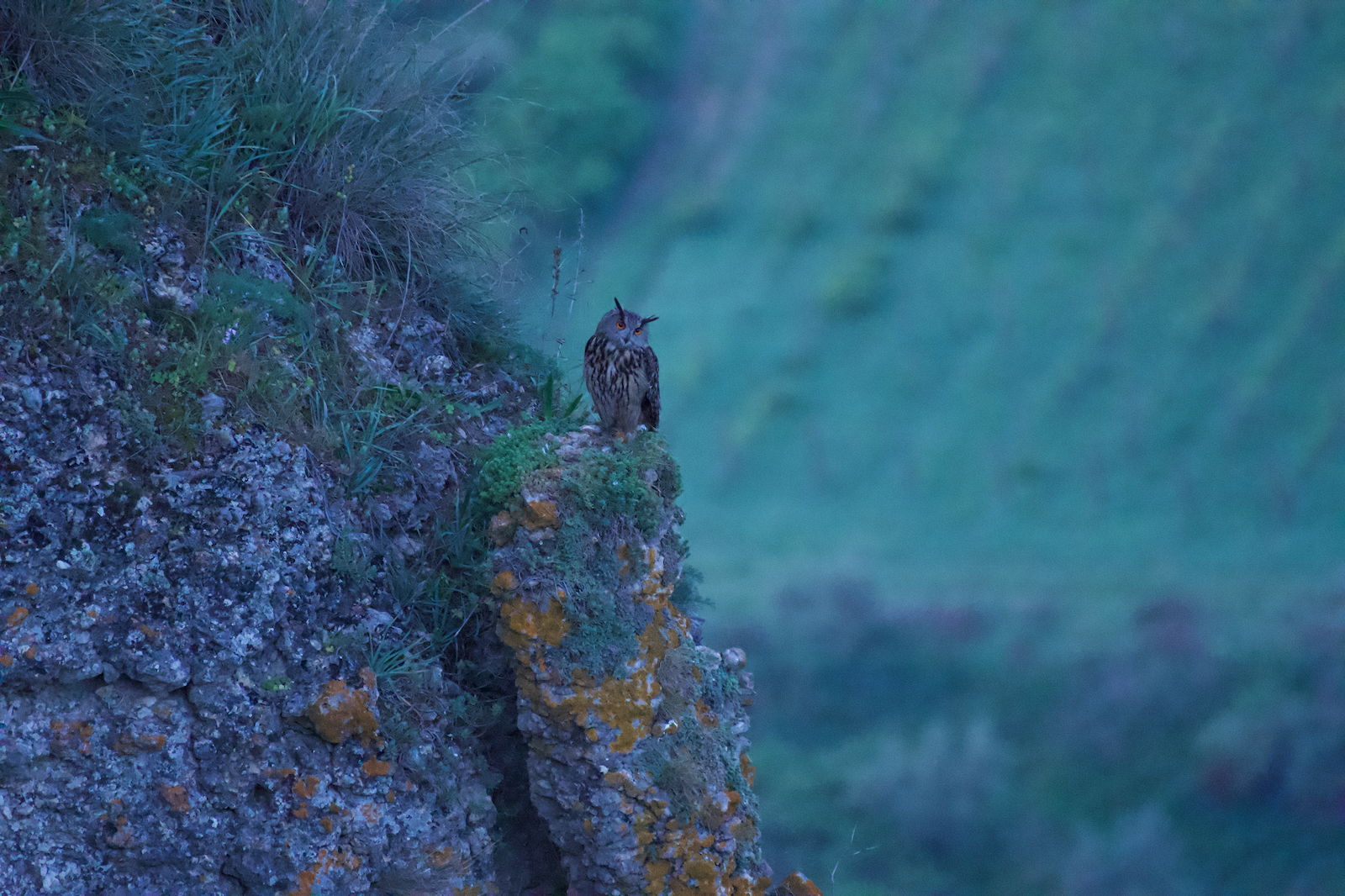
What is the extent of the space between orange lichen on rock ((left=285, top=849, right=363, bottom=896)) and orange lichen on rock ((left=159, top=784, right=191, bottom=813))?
38cm

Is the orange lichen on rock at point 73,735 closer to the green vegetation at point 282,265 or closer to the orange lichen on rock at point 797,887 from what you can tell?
the green vegetation at point 282,265

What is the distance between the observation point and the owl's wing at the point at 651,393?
4.24 metres

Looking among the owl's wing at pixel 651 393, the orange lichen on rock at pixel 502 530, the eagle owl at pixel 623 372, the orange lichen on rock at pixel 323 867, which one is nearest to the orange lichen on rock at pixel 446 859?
the orange lichen on rock at pixel 323 867

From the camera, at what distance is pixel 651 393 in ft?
14.1

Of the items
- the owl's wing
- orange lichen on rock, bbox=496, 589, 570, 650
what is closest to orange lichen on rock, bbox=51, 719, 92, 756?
orange lichen on rock, bbox=496, 589, 570, 650

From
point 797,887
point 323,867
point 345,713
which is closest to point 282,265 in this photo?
point 345,713

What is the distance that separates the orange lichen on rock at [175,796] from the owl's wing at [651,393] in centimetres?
226

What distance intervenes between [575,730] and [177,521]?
139 cm

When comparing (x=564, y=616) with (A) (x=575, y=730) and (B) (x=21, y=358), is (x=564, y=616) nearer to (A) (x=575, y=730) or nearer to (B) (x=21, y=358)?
(A) (x=575, y=730)

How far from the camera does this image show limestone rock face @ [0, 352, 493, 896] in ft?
8.83

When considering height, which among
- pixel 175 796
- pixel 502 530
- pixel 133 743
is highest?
pixel 502 530

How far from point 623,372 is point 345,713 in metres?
1.83

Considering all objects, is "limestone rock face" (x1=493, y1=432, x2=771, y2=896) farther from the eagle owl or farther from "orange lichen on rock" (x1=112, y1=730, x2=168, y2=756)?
"orange lichen on rock" (x1=112, y1=730, x2=168, y2=756)

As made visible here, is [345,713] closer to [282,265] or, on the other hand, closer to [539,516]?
[539,516]
